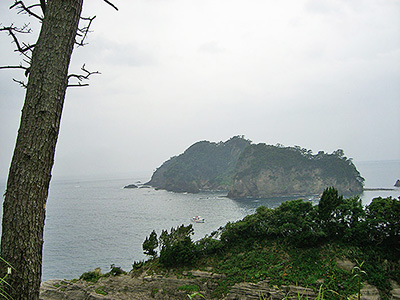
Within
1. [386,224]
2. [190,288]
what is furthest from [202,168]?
[386,224]

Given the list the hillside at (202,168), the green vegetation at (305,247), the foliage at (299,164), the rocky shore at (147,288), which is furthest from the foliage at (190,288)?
the hillside at (202,168)

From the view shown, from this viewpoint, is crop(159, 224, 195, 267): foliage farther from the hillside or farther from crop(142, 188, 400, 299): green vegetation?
the hillside

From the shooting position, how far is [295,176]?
178ft

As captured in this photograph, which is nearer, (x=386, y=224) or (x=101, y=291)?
(x=386, y=224)

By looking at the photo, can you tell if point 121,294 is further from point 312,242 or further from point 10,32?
point 10,32

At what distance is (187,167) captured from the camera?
76.1m

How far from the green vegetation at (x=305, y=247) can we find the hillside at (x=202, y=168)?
5410cm

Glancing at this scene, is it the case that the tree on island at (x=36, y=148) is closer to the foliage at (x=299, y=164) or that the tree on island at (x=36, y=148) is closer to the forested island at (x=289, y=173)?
the forested island at (x=289, y=173)

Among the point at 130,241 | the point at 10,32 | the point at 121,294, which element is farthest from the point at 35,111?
the point at 130,241

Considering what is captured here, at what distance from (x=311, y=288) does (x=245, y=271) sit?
7.90 ft

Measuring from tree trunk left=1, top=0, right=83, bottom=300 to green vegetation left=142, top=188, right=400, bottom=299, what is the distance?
29.4ft

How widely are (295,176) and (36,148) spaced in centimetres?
5581

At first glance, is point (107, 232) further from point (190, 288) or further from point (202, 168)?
point (202, 168)

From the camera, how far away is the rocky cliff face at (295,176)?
5188 cm
